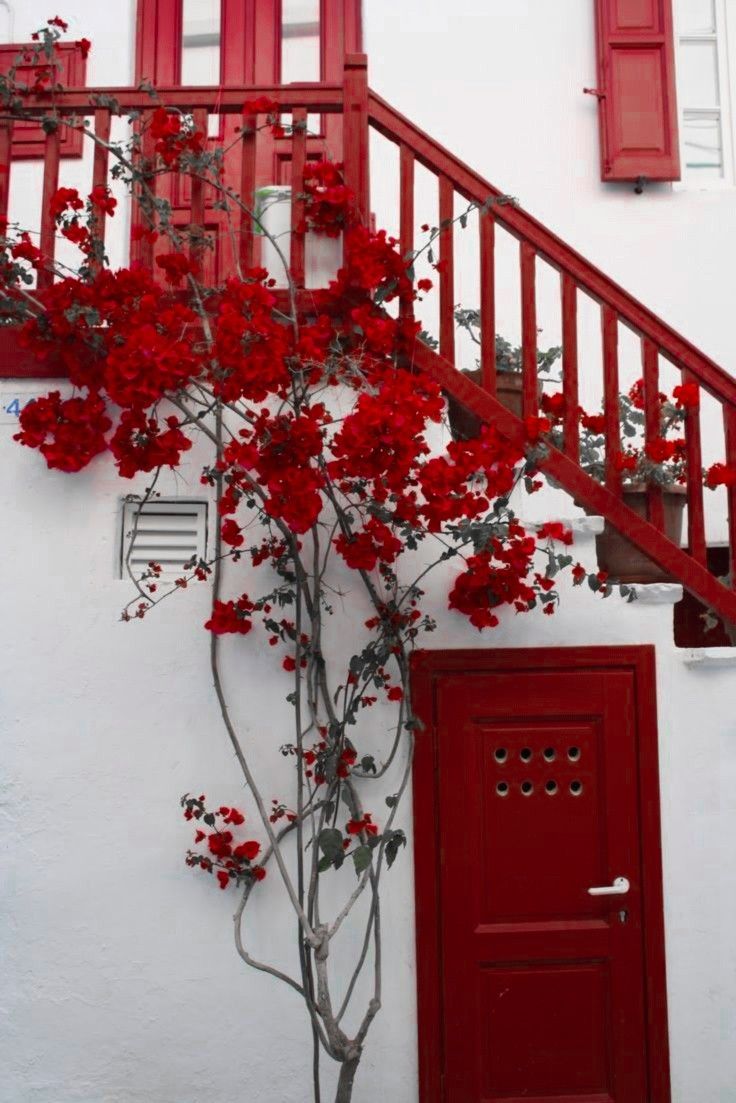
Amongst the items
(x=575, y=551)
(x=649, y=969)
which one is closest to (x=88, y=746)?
(x=575, y=551)

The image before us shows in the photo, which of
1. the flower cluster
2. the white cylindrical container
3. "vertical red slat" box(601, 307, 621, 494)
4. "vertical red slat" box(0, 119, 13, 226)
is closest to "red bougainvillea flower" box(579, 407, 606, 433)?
"vertical red slat" box(601, 307, 621, 494)

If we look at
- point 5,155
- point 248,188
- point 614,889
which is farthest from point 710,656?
point 5,155

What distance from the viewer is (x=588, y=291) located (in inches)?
151

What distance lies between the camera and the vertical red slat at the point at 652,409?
Answer: 12.5 ft

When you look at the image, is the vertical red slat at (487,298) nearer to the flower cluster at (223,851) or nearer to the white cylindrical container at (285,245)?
the white cylindrical container at (285,245)

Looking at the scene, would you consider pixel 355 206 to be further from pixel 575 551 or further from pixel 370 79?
pixel 370 79

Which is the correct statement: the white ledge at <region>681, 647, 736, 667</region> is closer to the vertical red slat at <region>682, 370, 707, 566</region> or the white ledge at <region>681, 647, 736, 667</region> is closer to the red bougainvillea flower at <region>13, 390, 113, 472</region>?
the vertical red slat at <region>682, 370, 707, 566</region>

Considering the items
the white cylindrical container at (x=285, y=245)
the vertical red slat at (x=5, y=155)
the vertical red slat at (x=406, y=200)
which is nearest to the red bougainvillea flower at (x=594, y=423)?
the vertical red slat at (x=406, y=200)

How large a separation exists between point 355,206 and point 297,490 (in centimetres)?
109

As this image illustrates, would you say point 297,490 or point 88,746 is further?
point 88,746

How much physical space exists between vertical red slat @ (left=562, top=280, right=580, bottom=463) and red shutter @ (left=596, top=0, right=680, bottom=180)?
1.85m

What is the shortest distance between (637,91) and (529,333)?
7.56ft

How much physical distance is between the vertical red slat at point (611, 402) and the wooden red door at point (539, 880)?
24.0 inches

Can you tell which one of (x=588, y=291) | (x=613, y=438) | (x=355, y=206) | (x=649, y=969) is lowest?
(x=649, y=969)
